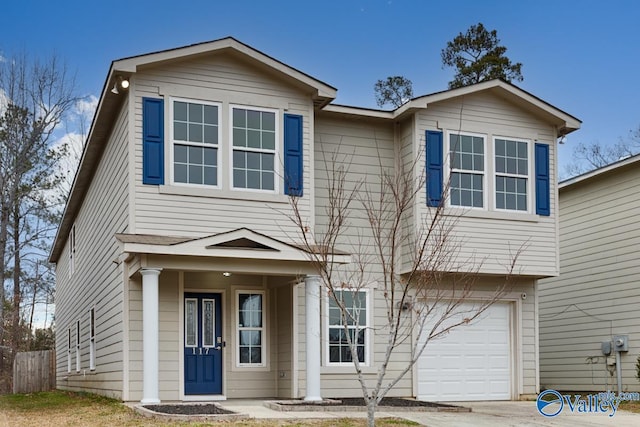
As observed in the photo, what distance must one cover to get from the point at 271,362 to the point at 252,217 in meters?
3.03

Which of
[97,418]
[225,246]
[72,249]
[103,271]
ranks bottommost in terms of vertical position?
[97,418]

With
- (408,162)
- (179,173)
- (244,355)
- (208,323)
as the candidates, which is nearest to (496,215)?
(408,162)

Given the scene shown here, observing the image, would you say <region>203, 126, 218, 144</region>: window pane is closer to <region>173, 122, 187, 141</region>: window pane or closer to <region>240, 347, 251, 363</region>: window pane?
<region>173, 122, 187, 141</region>: window pane

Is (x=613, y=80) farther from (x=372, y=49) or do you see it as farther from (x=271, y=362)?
(x=271, y=362)

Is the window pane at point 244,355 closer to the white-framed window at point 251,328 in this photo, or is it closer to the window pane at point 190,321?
the white-framed window at point 251,328

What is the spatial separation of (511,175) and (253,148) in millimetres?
5472

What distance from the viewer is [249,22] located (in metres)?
19.9

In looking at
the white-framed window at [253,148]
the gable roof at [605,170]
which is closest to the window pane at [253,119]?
the white-framed window at [253,148]

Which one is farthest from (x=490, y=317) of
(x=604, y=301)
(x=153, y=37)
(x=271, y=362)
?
(x=153, y=37)

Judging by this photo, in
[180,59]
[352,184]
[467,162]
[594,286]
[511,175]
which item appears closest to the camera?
[180,59]

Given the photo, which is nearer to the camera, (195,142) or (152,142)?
(152,142)

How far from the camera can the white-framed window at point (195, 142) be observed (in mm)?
14195

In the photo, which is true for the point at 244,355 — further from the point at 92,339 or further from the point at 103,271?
the point at 92,339

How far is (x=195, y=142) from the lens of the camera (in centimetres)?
1427
